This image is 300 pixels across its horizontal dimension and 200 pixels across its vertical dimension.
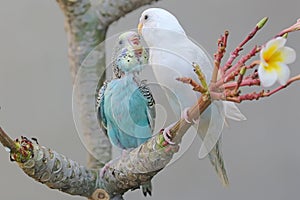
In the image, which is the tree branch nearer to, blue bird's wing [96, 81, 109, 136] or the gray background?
blue bird's wing [96, 81, 109, 136]

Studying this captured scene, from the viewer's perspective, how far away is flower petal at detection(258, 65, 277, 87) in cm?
40

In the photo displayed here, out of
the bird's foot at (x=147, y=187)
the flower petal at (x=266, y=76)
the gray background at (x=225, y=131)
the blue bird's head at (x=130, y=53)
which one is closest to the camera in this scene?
the flower petal at (x=266, y=76)

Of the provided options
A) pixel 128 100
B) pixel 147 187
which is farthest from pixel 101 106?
pixel 147 187

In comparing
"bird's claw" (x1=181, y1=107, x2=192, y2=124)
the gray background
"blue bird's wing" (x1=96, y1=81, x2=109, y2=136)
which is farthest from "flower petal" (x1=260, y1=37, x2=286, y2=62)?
the gray background

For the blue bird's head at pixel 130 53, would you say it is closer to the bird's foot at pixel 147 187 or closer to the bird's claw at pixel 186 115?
the bird's claw at pixel 186 115

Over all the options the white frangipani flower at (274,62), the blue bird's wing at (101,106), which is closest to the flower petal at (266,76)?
the white frangipani flower at (274,62)

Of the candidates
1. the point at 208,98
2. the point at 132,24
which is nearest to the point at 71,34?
the point at 132,24

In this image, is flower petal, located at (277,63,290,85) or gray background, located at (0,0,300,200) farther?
gray background, located at (0,0,300,200)

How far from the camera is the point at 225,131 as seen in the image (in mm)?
1183

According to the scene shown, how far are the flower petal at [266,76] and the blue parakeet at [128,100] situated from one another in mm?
155

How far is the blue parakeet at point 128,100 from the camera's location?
20.5 inches

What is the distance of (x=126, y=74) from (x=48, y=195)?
29.1 inches

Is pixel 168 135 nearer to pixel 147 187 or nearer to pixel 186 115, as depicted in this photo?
pixel 186 115

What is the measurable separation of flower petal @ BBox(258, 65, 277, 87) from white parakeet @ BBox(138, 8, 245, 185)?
12 cm
